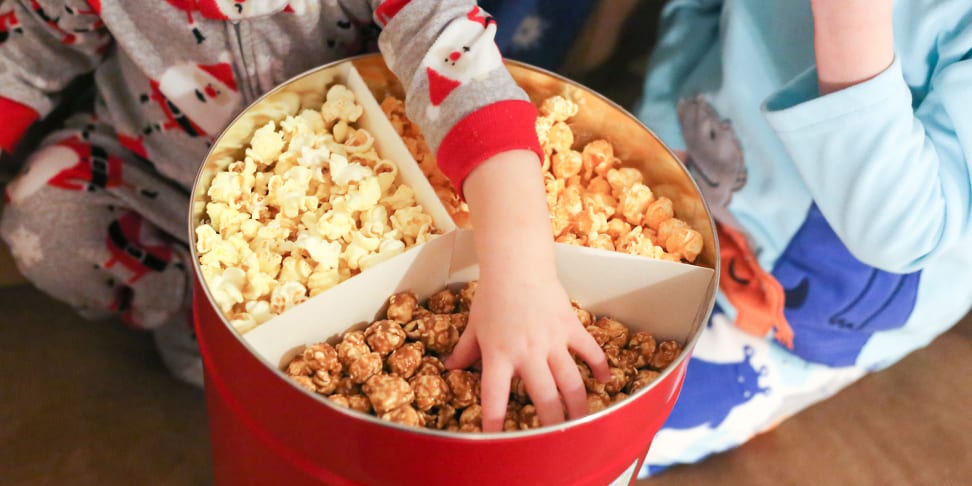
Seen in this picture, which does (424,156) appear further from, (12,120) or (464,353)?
(12,120)

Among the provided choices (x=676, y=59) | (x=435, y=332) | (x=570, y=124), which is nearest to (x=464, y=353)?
(x=435, y=332)

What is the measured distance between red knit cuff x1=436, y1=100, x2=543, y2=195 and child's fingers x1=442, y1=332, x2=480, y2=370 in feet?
0.41

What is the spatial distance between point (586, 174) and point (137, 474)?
2.03 ft

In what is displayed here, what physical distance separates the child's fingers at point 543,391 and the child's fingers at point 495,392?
1 centimetres

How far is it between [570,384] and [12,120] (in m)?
0.65

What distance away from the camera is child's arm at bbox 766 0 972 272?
73cm

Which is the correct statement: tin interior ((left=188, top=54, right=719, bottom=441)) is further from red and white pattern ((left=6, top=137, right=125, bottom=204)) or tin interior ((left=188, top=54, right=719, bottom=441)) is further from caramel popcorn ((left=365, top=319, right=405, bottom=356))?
red and white pattern ((left=6, top=137, right=125, bottom=204))

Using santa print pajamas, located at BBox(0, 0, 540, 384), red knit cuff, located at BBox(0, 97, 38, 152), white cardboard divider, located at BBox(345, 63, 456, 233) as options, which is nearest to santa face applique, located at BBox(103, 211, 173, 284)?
santa print pajamas, located at BBox(0, 0, 540, 384)

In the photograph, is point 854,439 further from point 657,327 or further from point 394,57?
point 394,57

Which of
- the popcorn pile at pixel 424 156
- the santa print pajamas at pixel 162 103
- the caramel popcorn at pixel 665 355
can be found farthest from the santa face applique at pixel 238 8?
the caramel popcorn at pixel 665 355

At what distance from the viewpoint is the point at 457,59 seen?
2.24ft

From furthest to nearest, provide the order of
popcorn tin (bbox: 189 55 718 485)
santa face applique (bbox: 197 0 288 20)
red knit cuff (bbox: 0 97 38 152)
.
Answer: red knit cuff (bbox: 0 97 38 152), santa face applique (bbox: 197 0 288 20), popcorn tin (bbox: 189 55 718 485)

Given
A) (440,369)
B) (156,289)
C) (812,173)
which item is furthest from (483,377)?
(156,289)

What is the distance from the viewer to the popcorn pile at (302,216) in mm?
651
